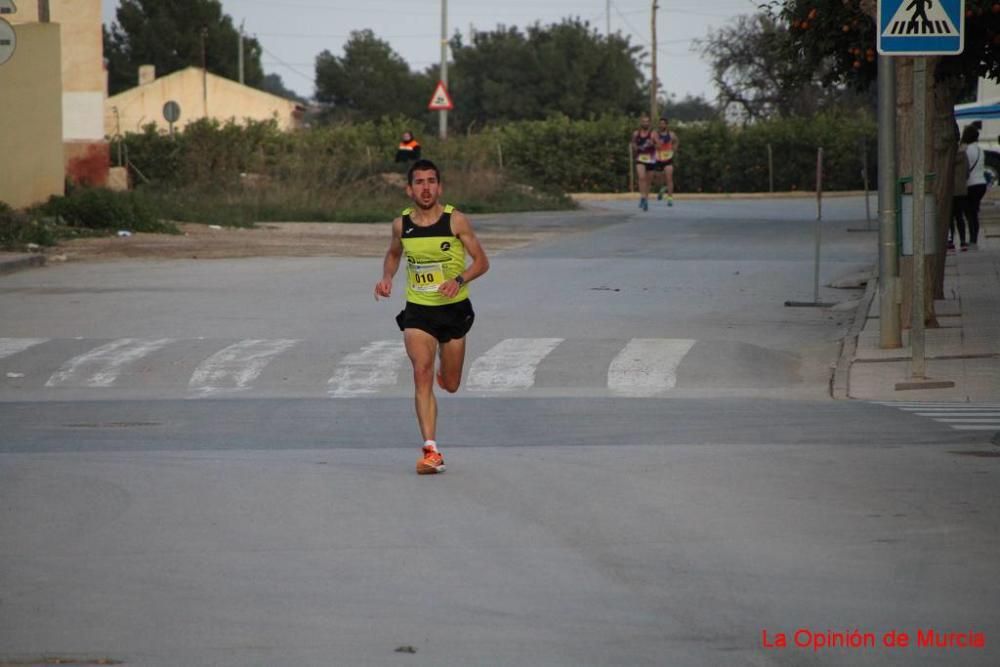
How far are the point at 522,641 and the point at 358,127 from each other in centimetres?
4938

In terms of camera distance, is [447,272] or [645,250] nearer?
[447,272]

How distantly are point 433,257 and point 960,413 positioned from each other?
4483mm

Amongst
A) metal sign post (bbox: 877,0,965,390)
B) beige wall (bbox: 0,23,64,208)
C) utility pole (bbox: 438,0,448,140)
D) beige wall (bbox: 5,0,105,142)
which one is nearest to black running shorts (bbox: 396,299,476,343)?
metal sign post (bbox: 877,0,965,390)

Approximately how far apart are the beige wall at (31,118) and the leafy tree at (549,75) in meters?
64.6

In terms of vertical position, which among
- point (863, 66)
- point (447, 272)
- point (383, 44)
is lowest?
point (447, 272)

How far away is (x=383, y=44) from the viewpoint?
121438 millimetres

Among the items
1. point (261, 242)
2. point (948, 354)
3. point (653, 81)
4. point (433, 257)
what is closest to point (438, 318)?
point (433, 257)

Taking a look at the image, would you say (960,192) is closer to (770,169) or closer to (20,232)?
(20,232)

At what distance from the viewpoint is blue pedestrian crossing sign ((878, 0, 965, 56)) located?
13.9 metres

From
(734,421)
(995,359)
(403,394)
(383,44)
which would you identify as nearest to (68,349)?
(403,394)

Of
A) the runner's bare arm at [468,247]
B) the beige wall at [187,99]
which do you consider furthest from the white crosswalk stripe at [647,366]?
the beige wall at [187,99]

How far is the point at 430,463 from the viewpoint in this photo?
33.5 ft

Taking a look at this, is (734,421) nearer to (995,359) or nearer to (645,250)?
(995,359)

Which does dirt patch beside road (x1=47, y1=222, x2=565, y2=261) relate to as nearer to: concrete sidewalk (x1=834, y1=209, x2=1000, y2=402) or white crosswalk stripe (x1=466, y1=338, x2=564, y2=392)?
concrete sidewalk (x1=834, y1=209, x2=1000, y2=402)
